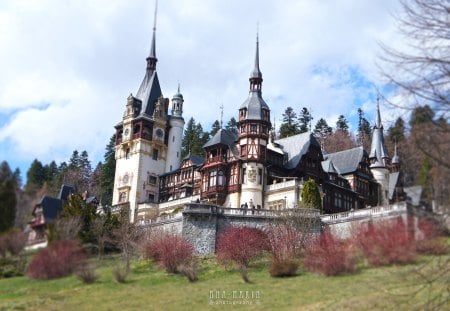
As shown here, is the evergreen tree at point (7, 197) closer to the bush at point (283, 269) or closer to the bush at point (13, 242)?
the bush at point (13, 242)

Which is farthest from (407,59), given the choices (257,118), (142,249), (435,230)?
(257,118)

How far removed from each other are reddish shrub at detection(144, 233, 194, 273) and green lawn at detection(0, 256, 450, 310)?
43.0 inches

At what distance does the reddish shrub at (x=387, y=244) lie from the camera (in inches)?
752

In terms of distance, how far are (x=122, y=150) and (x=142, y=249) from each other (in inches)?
1170

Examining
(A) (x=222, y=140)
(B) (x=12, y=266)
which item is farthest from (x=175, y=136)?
(B) (x=12, y=266)

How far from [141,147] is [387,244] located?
45447 millimetres

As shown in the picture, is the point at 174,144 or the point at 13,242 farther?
the point at 174,144

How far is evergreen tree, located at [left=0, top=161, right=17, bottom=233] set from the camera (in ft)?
87.0

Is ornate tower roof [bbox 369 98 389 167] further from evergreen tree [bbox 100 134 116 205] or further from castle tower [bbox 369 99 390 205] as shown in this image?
evergreen tree [bbox 100 134 116 205]

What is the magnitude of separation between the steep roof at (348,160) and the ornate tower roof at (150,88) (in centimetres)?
2156

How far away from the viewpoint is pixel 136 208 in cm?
6425

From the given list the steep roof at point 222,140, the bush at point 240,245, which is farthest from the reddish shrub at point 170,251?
the steep roof at point 222,140

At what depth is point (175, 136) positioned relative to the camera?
71375 mm

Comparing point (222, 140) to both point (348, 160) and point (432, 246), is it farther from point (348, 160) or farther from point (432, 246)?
point (432, 246)
